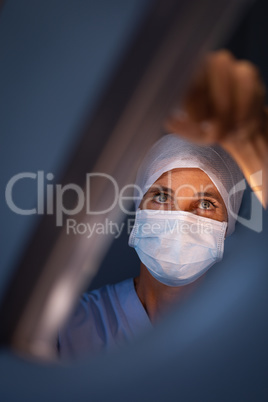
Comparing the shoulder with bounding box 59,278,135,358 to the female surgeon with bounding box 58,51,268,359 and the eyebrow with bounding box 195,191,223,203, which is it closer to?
the female surgeon with bounding box 58,51,268,359

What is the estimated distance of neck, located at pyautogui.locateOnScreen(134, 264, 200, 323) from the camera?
1.43 meters

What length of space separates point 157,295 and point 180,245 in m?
0.27

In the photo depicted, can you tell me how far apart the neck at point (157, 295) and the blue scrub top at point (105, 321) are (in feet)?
0.15

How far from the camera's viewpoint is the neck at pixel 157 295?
4.68 feet

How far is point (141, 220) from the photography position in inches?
54.1

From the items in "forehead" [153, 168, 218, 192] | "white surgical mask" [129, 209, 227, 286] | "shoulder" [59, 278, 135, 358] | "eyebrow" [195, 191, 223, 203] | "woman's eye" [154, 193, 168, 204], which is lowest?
"shoulder" [59, 278, 135, 358]

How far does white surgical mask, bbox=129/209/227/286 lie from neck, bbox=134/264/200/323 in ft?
0.40

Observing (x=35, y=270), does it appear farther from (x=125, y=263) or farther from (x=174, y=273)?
(x=125, y=263)

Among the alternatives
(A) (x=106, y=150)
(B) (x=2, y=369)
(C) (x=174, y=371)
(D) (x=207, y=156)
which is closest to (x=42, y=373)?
(B) (x=2, y=369)

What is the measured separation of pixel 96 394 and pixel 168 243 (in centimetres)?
76

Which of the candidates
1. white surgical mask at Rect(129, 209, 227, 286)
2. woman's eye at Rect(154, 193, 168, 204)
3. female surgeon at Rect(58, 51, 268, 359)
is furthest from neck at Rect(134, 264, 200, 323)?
woman's eye at Rect(154, 193, 168, 204)

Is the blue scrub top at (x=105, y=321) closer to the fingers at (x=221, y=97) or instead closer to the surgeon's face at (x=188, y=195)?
the surgeon's face at (x=188, y=195)

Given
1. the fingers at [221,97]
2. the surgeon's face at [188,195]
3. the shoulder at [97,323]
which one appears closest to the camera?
the fingers at [221,97]

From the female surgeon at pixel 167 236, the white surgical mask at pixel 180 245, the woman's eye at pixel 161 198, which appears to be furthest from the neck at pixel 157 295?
the woman's eye at pixel 161 198
